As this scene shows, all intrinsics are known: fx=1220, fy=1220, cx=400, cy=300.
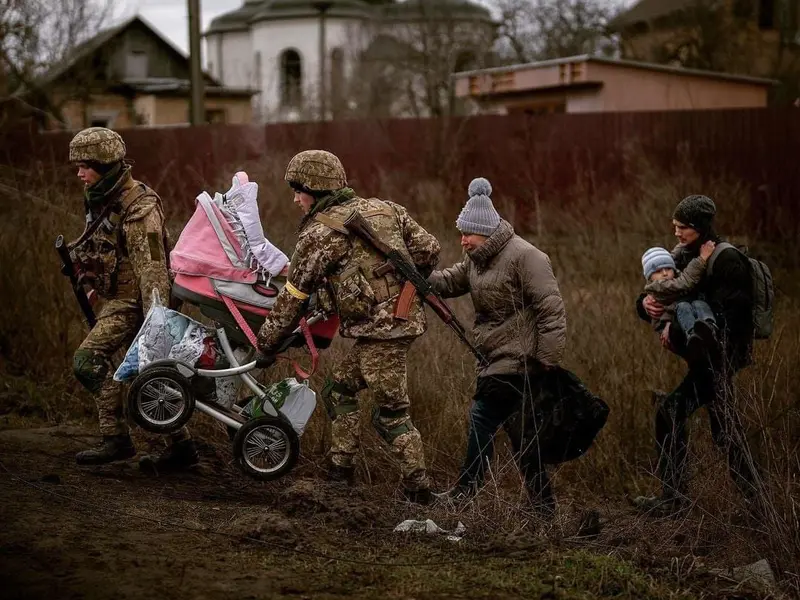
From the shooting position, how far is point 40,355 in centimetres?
994

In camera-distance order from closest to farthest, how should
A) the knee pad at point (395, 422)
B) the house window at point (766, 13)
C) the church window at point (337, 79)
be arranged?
the knee pad at point (395, 422) → the house window at point (766, 13) → the church window at point (337, 79)

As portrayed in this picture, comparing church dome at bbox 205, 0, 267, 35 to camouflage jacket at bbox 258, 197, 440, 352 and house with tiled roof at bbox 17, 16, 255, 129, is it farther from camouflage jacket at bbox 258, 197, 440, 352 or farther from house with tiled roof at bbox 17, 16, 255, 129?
camouflage jacket at bbox 258, 197, 440, 352

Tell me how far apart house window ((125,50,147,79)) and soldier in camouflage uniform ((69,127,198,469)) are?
5101 cm

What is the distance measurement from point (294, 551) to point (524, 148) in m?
15.7

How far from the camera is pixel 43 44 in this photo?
23.9 meters

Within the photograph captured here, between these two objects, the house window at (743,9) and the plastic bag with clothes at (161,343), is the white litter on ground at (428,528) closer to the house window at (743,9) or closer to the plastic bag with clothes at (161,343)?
the plastic bag with clothes at (161,343)

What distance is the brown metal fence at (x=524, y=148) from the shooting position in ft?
57.5

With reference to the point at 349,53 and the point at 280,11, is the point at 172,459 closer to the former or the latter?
the point at 349,53

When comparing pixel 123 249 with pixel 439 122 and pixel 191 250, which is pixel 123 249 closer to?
pixel 191 250

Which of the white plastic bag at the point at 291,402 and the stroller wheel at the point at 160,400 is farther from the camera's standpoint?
the white plastic bag at the point at 291,402

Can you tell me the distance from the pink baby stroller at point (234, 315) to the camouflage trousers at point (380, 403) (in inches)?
8.4

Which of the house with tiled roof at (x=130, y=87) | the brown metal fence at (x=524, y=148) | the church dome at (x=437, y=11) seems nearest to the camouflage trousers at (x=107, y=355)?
the brown metal fence at (x=524, y=148)

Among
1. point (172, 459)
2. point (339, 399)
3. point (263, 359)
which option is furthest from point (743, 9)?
point (263, 359)

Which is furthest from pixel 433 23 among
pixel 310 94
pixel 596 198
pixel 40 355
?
pixel 40 355
